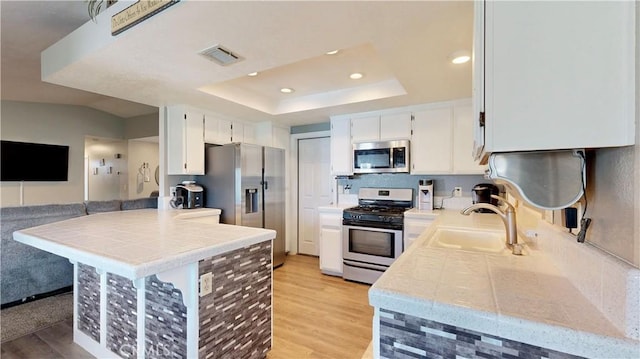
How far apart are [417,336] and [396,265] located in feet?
1.09

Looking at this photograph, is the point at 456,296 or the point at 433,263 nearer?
the point at 456,296

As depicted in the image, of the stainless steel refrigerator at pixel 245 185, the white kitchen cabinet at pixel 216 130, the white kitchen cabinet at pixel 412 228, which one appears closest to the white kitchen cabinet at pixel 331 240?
the stainless steel refrigerator at pixel 245 185

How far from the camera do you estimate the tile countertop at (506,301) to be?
0.65 m

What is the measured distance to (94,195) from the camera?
5258 mm

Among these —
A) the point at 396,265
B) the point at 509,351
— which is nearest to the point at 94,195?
the point at 396,265

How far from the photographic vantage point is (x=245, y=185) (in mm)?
3533

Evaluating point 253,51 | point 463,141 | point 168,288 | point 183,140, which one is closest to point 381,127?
point 463,141

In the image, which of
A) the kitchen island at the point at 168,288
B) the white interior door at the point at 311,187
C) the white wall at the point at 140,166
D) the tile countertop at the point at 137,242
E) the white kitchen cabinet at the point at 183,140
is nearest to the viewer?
the tile countertop at the point at 137,242

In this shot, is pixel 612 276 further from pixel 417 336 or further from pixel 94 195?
pixel 94 195

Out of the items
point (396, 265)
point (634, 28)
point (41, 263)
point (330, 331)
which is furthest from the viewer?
point (41, 263)

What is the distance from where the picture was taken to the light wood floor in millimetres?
2064

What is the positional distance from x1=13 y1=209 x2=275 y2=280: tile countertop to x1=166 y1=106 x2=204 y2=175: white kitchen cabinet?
3.93ft

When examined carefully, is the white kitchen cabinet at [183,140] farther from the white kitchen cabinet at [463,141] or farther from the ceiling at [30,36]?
the white kitchen cabinet at [463,141]

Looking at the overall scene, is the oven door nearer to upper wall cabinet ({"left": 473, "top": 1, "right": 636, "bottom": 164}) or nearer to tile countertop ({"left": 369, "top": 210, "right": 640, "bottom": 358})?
tile countertop ({"left": 369, "top": 210, "right": 640, "bottom": 358})
